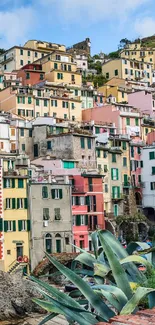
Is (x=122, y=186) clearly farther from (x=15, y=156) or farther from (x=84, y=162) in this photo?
(x=15, y=156)

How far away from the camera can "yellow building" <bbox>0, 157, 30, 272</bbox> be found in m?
50.3

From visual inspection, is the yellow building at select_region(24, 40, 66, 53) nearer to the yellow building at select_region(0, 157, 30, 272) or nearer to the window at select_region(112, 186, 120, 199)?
the window at select_region(112, 186, 120, 199)

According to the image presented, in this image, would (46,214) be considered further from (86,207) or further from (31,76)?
(31,76)

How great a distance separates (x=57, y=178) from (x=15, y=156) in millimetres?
7280

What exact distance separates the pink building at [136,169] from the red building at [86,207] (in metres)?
9.73

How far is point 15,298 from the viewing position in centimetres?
4219

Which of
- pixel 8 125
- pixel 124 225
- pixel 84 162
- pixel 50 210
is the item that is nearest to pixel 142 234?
pixel 124 225

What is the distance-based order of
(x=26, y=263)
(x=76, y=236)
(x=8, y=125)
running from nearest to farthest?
(x=26, y=263) → (x=76, y=236) → (x=8, y=125)

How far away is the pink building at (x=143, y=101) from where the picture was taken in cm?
8969

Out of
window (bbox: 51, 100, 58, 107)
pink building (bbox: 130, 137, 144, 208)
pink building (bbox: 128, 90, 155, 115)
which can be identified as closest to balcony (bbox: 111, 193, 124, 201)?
pink building (bbox: 130, 137, 144, 208)

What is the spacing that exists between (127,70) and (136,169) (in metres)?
50.1

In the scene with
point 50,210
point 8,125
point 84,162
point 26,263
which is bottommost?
point 26,263

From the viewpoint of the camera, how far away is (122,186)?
6681 cm

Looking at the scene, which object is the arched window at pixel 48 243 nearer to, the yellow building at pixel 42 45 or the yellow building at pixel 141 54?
the yellow building at pixel 42 45
